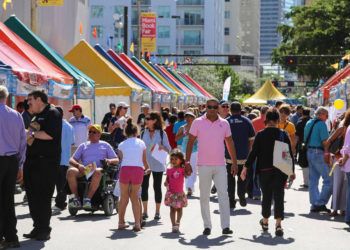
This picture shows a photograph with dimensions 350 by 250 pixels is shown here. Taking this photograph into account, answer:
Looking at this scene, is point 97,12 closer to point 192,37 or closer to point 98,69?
point 192,37

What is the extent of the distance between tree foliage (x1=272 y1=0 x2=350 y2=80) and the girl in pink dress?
5103 centimetres

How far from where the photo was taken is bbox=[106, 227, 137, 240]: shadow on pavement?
440 inches

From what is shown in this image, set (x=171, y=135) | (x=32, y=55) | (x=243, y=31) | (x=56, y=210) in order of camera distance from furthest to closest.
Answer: (x=243, y=31)
(x=32, y=55)
(x=171, y=135)
(x=56, y=210)

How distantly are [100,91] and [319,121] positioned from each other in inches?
614

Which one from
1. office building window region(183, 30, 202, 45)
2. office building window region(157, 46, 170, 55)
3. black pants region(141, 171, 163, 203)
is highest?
office building window region(183, 30, 202, 45)

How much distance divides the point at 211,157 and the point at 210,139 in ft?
0.84

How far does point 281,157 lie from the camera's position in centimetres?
1173

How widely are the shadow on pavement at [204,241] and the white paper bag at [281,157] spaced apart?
1286mm

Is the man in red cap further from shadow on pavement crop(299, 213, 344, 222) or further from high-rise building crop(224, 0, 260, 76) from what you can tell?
high-rise building crop(224, 0, 260, 76)

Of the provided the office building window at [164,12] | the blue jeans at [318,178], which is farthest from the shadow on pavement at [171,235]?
the office building window at [164,12]

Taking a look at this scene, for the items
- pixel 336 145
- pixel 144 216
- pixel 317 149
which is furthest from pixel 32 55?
pixel 336 145

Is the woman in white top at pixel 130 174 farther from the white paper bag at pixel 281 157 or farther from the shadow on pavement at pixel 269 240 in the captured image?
the white paper bag at pixel 281 157

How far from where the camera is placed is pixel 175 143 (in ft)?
63.5

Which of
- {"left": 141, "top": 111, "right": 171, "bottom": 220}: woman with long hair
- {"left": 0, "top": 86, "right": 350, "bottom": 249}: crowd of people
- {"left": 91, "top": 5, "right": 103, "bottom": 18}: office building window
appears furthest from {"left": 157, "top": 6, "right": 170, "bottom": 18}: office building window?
{"left": 141, "top": 111, "right": 171, "bottom": 220}: woman with long hair
